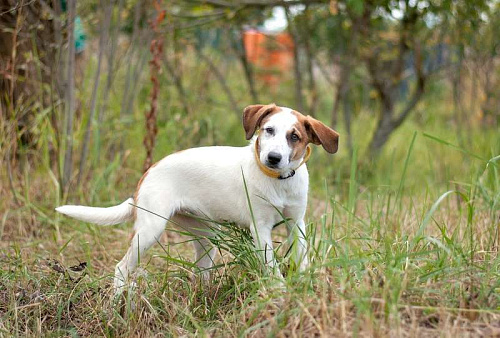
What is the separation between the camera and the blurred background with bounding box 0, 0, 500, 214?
4.89 m

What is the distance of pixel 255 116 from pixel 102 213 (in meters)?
0.95

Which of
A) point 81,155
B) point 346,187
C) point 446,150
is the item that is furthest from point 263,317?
point 446,150

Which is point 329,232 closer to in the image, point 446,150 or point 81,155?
point 81,155

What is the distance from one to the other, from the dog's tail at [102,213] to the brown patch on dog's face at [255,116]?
0.74 metres

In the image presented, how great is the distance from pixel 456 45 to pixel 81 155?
385 cm

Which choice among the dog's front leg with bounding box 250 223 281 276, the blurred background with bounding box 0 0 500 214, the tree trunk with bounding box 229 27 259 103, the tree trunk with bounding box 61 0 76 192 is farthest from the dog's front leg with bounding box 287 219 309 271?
the tree trunk with bounding box 229 27 259 103

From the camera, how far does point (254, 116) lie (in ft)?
10.6

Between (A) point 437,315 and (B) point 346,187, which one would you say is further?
(B) point 346,187

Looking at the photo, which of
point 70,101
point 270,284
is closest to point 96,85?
point 70,101

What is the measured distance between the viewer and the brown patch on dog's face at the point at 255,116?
3.23 meters

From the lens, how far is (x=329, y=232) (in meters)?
3.20

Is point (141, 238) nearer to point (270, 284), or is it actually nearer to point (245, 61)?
point (270, 284)

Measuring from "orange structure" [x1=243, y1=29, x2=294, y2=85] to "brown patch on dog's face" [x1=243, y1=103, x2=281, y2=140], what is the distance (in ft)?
16.3

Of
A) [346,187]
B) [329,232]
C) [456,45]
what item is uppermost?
[456,45]
